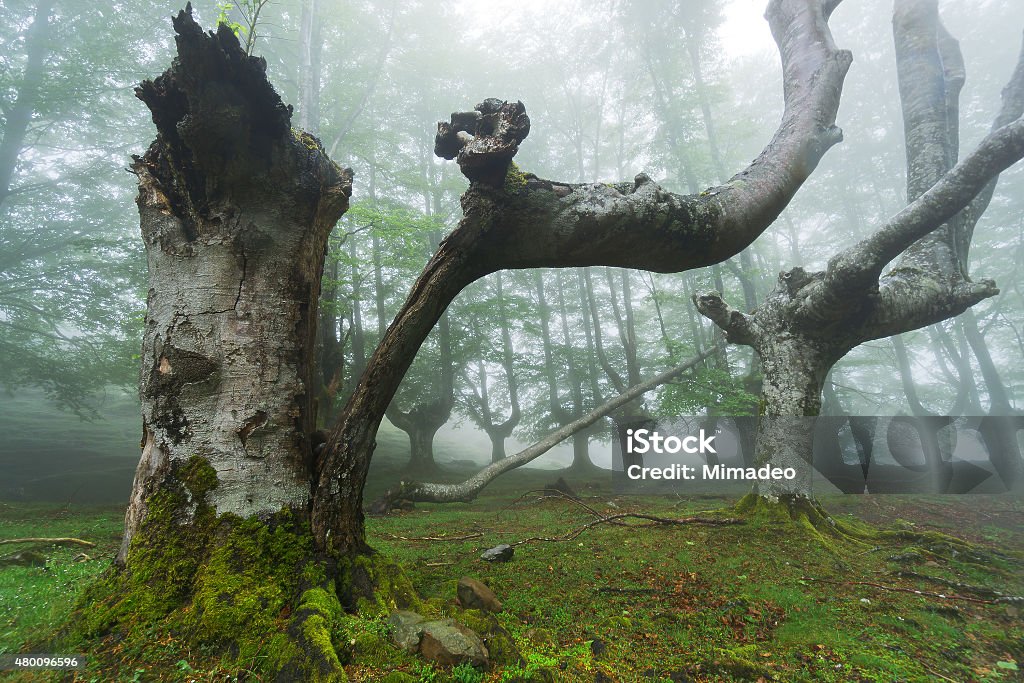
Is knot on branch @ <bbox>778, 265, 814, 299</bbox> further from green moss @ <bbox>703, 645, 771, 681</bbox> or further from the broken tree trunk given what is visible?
the broken tree trunk

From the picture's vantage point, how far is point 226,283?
2.51m

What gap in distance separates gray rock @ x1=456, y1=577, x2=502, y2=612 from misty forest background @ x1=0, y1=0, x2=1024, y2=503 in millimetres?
4248

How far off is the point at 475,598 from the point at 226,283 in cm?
256

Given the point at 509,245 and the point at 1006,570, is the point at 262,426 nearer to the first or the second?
the point at 509,245

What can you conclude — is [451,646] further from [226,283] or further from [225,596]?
[226,283]

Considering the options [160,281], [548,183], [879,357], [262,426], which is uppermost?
[879,357]

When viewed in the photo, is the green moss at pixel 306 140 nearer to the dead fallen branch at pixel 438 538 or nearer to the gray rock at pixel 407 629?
the gray rock at pixel 407 629

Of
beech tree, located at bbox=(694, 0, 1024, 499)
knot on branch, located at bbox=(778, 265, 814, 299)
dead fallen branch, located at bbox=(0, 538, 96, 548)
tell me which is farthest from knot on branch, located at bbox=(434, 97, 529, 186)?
dead fallen branch, located at bbox=(0, 538, 96, 548)

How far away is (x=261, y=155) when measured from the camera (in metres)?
2.56

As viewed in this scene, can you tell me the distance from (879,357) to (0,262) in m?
41.9

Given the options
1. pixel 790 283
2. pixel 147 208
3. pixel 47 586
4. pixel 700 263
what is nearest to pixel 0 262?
pixel 47 586

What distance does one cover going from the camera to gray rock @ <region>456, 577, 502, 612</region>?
9.45 feet

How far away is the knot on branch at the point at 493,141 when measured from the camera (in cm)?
249

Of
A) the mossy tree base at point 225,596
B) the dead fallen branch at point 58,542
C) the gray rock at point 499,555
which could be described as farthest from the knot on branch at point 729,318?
the dead fallen branch at point 58,542
